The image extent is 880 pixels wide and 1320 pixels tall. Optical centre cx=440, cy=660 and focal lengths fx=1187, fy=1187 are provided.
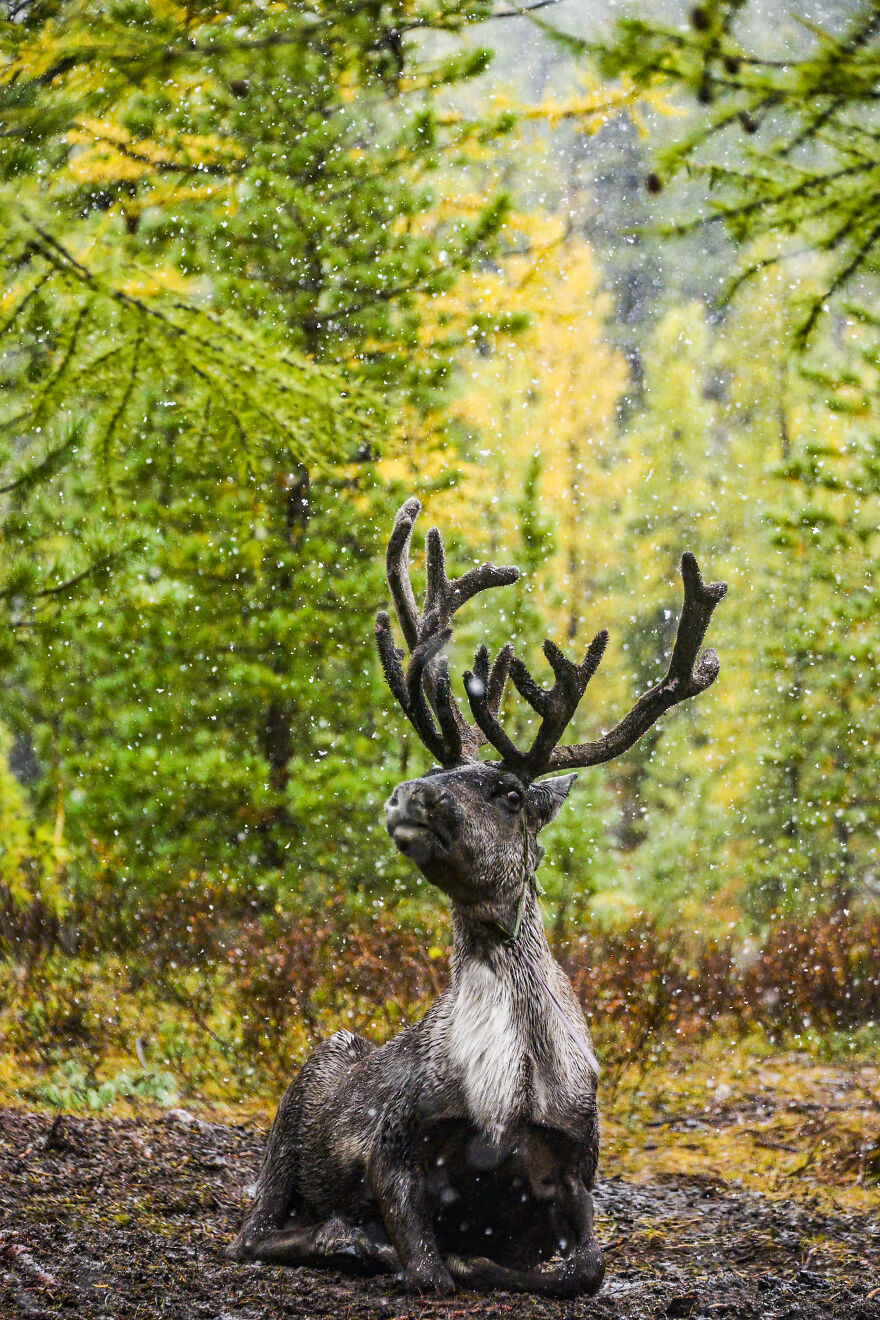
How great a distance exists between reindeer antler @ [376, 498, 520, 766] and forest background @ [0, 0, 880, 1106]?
0.51 meters

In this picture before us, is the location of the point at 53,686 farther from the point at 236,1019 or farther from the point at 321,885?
the point at 236,1019

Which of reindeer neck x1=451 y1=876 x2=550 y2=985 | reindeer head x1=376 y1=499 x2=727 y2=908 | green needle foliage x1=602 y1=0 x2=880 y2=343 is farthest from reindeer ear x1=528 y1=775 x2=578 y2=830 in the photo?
green needle foliage x1=602 y1=0 x2=880 y2=343

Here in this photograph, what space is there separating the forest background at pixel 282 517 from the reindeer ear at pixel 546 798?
1310mm

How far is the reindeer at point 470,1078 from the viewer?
3314 millimetres

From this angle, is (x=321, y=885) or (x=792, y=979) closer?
(x=792, y=979)

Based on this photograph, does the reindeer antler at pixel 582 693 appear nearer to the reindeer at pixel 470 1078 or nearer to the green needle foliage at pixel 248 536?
the reindeer at pixel 470 1078

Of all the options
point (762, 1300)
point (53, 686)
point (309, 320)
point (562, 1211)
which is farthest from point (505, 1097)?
point (309, 320)

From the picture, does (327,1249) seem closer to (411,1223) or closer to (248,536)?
(411,1223)

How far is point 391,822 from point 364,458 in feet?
23.4

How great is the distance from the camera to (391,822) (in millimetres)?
3264

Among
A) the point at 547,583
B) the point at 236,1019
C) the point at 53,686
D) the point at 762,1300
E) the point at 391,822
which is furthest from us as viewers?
the point at 547,583

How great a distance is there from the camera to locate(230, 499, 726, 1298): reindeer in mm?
3314

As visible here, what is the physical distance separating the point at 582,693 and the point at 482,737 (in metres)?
0.55

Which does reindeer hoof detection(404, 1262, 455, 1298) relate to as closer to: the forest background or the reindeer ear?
the reindeer ear
